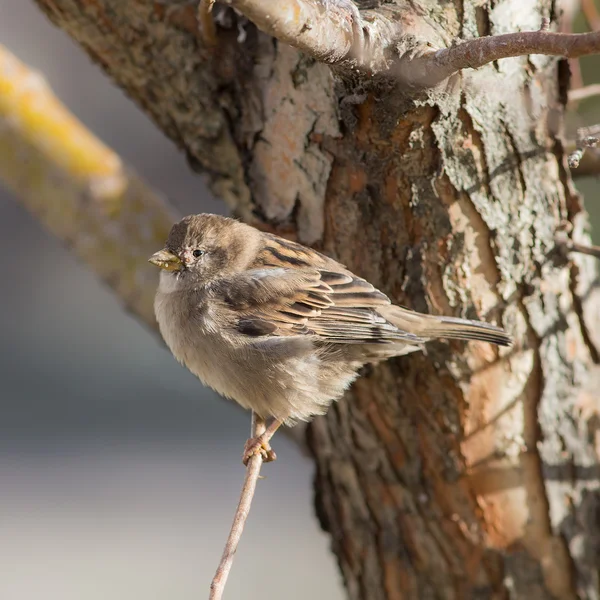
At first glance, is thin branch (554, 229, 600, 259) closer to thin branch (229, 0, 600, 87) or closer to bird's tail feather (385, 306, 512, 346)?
bird's tail feather (385, 306, 512, 346)

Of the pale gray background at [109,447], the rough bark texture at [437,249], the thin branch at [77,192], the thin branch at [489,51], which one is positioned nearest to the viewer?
the thin branch at [489,51]

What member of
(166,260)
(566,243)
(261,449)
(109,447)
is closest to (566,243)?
(566,243)

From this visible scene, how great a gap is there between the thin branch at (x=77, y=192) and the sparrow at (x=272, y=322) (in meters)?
0.21

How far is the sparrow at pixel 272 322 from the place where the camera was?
2.48 metres

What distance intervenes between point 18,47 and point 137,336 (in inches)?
101

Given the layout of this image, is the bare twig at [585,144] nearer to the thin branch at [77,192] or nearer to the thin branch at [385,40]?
the thin branch at [385,40]

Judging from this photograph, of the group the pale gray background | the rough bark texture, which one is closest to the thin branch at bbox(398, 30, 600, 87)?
the rough bark texture

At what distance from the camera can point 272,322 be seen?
255 cm

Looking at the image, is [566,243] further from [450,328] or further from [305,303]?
[305,303]

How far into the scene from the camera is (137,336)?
723 cm

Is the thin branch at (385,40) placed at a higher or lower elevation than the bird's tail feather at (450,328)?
higher

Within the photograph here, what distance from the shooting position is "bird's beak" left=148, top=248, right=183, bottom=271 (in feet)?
8.51

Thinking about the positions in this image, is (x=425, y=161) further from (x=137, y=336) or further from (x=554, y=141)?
(x=137, y=336)

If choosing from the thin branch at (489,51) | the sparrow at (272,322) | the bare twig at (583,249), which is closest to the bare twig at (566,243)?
the bare twig at (583,249)
